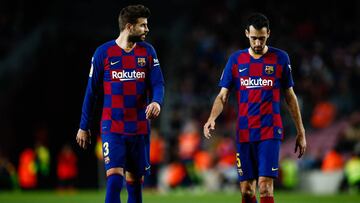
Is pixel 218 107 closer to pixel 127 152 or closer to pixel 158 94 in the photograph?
pixel 158 94

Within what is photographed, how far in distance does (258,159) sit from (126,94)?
146 centimetres

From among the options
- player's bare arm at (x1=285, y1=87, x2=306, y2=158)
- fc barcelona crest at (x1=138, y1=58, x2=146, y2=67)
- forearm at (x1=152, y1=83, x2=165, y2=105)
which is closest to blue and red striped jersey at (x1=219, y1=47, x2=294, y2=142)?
player's bare arm at (x1=285, y1=87, x2=306, y2=158)

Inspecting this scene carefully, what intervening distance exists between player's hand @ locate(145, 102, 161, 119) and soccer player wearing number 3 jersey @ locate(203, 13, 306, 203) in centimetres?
62

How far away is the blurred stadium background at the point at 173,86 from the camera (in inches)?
856

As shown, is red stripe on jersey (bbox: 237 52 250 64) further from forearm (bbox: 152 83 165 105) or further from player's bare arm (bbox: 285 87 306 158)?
forearm (bbox: 152 83 165 105)

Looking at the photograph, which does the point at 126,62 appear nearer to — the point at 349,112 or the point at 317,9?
the point at 349,112

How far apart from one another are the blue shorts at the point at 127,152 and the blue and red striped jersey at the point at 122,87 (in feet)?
0.21

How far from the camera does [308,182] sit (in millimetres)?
21016

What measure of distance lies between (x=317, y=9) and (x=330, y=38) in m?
1.27

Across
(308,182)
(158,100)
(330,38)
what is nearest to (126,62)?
(158,100)

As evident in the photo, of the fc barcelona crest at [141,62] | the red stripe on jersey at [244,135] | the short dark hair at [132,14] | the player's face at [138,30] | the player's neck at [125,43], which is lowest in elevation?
the red stripe on jersey at [244,135]

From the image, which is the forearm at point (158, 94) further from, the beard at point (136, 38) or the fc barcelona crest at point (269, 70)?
the fc barcelona crest at point (269, 70)

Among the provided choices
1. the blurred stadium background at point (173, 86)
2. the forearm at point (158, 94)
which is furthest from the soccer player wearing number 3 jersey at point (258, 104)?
the blurred stadium background at point (173, 86)

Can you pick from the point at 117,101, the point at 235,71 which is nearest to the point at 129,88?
the point at 117,101
